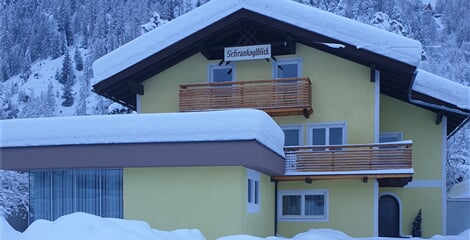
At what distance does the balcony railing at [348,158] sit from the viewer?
16.2 m

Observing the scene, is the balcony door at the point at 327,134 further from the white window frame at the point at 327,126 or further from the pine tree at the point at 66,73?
the pine tree at the point at 66,73

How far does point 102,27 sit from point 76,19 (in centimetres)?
1444

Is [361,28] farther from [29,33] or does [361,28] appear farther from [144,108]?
[29,33]

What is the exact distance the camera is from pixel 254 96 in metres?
17.8

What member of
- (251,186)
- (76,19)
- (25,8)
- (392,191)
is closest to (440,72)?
(392,191)

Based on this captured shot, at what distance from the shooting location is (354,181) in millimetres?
17203

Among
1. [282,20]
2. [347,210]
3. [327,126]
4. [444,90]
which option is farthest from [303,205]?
[444,90]

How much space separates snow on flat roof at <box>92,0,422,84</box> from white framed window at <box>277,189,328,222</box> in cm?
520

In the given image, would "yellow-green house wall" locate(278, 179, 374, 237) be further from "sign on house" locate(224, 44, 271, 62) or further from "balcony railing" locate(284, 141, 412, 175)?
"sign on house" locate(224, 44, 271, 62)

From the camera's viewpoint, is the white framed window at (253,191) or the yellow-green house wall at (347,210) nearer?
the white framed window at (253,191)

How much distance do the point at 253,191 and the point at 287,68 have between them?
570cm

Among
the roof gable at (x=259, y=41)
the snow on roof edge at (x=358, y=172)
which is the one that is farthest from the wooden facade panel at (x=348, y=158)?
the roof gable at (x=259, y=41)

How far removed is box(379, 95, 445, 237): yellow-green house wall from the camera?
18766mm

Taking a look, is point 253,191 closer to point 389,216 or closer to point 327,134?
point 327,134
